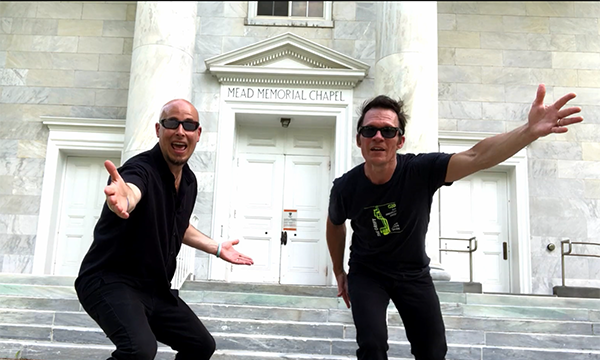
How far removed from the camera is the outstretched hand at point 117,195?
255cm

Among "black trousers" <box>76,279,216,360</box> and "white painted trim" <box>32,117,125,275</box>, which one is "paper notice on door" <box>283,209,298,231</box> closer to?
"white painted trim" <box>32,117,125,275</box>

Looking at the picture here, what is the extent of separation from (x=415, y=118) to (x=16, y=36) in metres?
8.24

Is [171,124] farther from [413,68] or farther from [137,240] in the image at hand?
[413,68]

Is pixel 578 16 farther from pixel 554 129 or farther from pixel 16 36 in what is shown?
pixel 16 36

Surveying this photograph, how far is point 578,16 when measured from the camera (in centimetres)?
1097

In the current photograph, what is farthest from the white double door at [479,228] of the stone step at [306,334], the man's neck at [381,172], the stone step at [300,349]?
the man's neck at [381,172]

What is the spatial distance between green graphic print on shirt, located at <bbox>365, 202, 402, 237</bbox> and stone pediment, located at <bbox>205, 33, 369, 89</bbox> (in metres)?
7.04

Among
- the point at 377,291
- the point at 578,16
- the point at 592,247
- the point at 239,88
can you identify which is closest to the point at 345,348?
the point at 377,291

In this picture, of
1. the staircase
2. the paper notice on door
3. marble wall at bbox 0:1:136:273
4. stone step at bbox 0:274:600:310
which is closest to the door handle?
the paper notice on door

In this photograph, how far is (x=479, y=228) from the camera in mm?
10562

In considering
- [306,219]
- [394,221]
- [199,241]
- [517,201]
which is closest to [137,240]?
[199,241]

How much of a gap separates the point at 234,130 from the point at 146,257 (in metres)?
7.48

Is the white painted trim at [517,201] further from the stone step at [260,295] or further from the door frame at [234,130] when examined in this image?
the stone step at [260,295]

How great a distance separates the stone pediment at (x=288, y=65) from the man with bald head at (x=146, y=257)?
22.9ft
